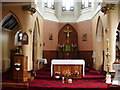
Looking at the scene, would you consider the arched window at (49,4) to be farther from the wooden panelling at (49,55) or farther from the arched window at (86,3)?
the wooden panelling at (49,55)

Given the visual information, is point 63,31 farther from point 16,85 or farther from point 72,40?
point 16,85

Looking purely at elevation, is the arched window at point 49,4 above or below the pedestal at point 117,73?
above

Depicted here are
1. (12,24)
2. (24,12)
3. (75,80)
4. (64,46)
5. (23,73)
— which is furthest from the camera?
(64,46)


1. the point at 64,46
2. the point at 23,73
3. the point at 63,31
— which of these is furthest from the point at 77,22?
the point at 23,73

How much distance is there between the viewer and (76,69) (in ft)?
32.3

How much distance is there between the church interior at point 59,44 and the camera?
8.62 m

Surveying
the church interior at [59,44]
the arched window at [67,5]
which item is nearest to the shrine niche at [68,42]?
the church interior at [59,44]

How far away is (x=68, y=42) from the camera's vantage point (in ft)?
54.2

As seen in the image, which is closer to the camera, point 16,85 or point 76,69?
point 16,85

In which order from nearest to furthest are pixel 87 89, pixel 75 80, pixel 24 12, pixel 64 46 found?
pixel 87 89, pixel 75 80, pixel 24 12, pixel 64 46

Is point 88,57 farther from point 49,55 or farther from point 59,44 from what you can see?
point 49,55

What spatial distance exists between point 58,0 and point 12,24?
5.51 meters

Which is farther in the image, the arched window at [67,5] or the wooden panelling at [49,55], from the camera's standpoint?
Result: the arched window at [67,5]

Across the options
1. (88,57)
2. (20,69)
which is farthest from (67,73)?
(88,57)
